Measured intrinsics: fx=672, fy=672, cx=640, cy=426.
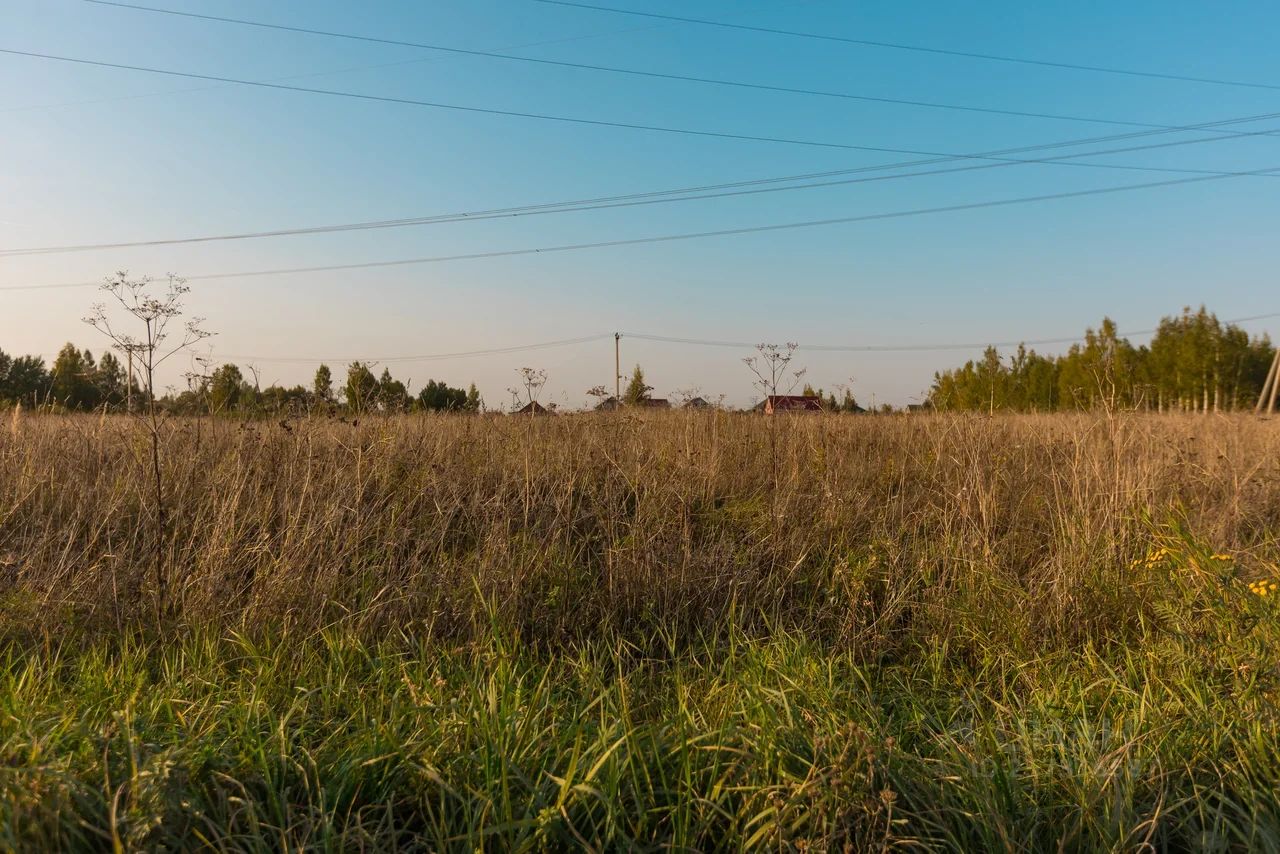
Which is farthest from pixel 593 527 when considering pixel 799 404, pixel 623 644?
pixel 799 404

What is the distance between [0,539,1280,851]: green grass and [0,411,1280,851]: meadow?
14 mm

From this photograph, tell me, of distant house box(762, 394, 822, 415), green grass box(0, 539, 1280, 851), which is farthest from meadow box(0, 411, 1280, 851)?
distant house box(762, 394, 822, 415)

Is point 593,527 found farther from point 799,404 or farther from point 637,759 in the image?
point 799,404

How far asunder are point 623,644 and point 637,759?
1.23 meters

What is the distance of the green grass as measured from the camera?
157 cm

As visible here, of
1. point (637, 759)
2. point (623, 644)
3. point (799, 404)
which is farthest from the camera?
point (799, 404)

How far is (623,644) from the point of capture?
3.10 meters

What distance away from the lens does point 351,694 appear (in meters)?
2.35

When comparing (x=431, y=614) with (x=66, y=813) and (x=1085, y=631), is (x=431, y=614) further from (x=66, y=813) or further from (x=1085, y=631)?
(x=1085, y=631)

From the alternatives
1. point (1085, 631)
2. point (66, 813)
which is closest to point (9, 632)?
point (66, 813)

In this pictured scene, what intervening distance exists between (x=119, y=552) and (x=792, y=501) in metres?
3.96

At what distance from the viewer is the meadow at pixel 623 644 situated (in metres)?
1.68

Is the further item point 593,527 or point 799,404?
point 799,404

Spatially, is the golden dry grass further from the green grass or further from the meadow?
the green grass
